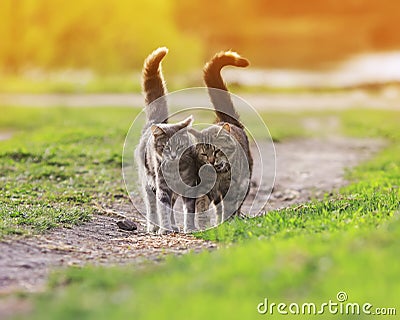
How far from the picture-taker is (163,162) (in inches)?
366

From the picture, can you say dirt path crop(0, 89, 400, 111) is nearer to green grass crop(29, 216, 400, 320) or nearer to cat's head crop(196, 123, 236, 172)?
cat's head crop(196, 123, 236, 172)

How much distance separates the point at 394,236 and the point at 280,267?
1289 millimetres

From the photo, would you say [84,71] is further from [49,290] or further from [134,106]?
[49,290]

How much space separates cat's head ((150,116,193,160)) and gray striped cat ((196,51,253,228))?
8.3 inches

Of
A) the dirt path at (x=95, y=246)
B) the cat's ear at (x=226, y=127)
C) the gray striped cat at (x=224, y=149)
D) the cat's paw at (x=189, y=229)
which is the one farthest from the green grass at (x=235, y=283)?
the cat's ear at (x=226, y=127)

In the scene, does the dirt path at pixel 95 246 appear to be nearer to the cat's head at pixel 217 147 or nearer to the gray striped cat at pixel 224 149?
the gray striped cat at pixel 224 149

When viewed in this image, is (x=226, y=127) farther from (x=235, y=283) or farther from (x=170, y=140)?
(x=235, y=283)

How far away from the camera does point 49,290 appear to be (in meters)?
6.36

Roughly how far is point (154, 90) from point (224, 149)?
5.30ft

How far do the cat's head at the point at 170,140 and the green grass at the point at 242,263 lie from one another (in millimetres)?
1066

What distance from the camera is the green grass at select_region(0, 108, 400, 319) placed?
550 centimetres

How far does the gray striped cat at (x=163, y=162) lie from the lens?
9.17m

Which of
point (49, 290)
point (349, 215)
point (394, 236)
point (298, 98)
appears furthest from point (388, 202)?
point (298, 98)

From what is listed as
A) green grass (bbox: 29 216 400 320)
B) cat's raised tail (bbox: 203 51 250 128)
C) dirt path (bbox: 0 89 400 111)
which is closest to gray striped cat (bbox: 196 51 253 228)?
cat's raised tail (bbox: 203 51 250 128)
